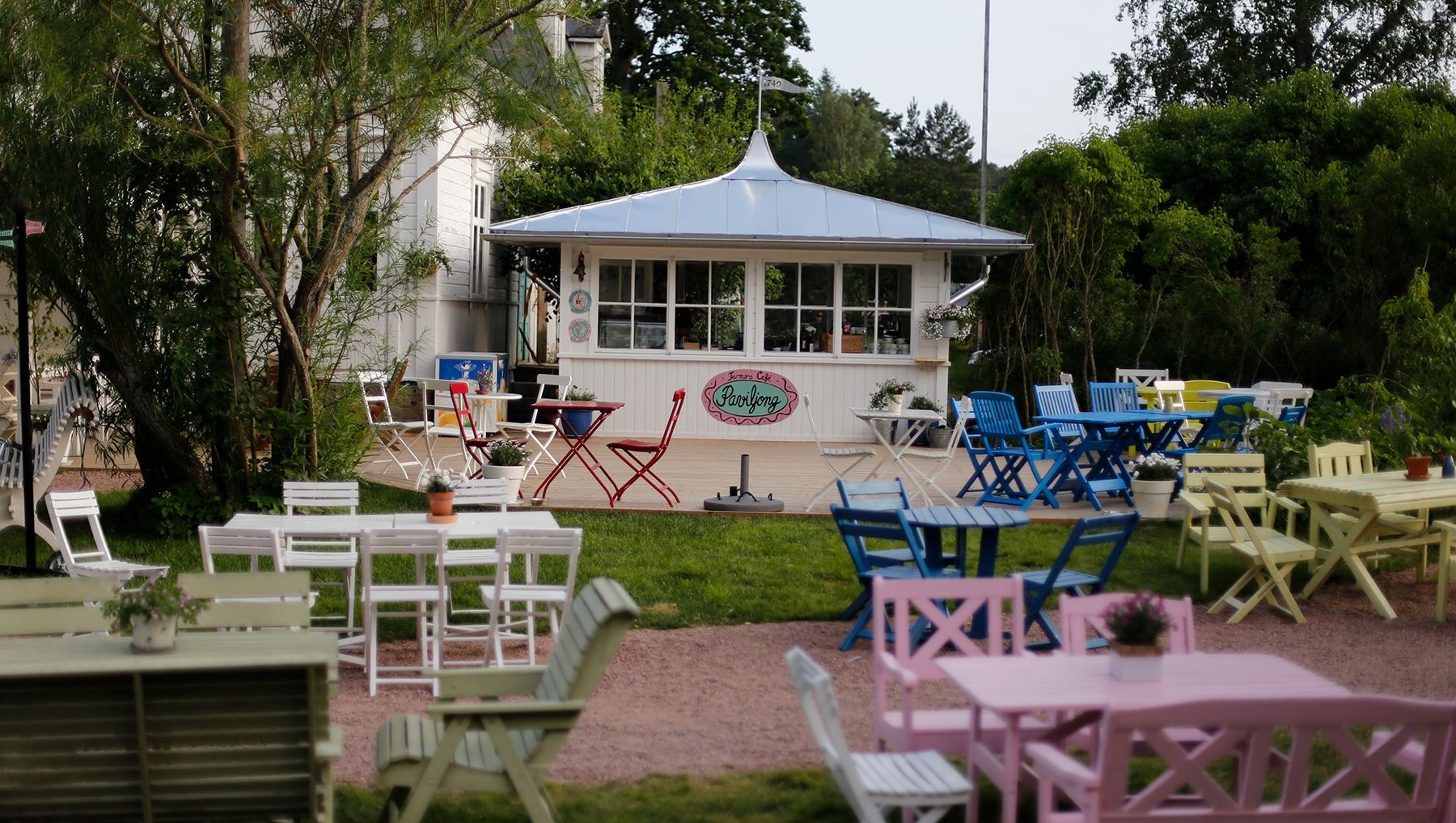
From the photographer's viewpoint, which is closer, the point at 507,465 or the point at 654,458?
the point at 507,465

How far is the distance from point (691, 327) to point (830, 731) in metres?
A: 13.0

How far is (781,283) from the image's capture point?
16797 millimetres

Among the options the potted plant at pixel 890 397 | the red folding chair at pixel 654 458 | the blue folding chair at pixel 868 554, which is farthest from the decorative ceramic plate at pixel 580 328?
the blue folding chair at pixel 868 554

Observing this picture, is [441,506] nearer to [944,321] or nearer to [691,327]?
[691,327]

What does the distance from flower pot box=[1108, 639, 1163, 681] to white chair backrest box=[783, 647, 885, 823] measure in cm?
85

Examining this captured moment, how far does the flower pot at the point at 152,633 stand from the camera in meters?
3.91

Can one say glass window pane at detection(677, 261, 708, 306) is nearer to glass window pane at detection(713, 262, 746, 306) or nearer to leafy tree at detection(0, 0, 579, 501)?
glass window pane at detection(713, 262, 746, 306)

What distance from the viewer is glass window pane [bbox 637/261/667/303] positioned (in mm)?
16266

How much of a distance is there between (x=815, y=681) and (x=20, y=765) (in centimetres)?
203

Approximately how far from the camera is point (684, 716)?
5848 mm

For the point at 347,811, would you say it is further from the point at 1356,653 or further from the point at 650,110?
the point at 650,110

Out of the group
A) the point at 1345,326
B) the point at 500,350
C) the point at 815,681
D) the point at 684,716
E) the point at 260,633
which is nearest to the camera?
the point at 815,681

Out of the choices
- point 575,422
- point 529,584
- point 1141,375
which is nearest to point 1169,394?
point 1141,375

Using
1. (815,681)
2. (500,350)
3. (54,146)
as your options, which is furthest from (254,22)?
(500,350)
